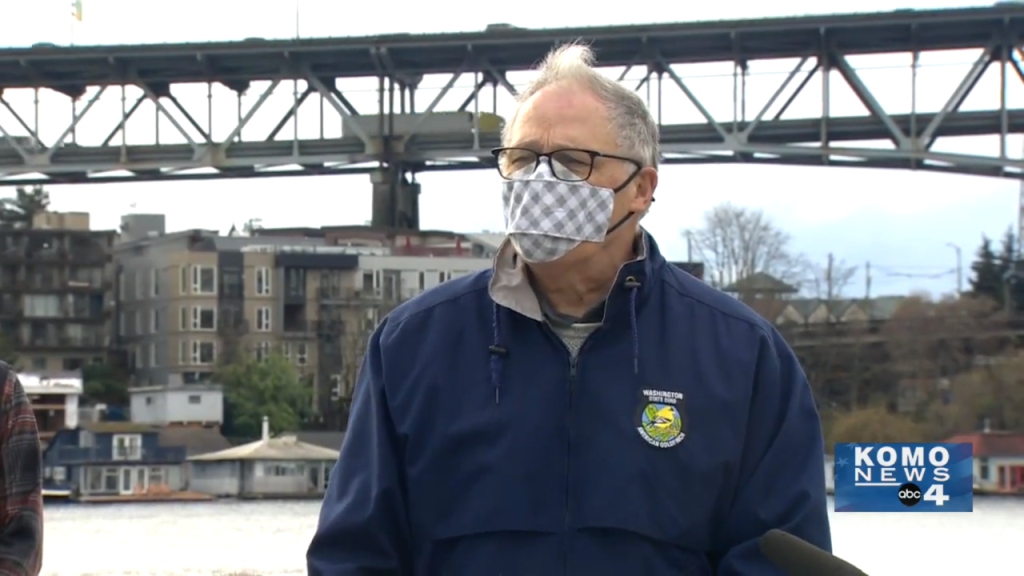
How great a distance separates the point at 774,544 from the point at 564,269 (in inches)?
24.4

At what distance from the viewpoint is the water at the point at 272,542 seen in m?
26.6

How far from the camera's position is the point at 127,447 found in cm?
5838

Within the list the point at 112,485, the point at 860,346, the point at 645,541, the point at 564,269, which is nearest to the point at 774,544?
the point at 645,541


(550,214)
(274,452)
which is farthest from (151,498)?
(550,214)

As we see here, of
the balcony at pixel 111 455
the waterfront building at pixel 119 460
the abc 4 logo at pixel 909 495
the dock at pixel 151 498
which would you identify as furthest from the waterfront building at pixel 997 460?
the abc 4 logo at pixel 909 495

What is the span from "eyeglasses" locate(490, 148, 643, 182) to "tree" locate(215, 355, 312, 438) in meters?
57.5

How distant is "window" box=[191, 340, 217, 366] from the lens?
6938 cm

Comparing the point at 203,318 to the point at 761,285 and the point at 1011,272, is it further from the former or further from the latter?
the point at 1011,272

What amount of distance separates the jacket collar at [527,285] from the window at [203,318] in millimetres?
67835

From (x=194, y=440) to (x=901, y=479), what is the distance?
49658 mm

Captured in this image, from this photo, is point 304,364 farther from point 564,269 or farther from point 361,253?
point 564,269

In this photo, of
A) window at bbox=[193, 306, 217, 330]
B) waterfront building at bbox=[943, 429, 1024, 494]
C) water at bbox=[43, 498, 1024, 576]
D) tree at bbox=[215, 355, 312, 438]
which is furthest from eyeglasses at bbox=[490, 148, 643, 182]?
window at bbox=[193, 306, 217, 330]

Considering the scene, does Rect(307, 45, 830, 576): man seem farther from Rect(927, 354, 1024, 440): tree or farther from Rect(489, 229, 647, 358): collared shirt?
Rect(927, 354, 1024, 440): tree

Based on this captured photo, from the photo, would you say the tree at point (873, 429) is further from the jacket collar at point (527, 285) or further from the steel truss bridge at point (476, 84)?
the jacket collar at point (527, 285)
